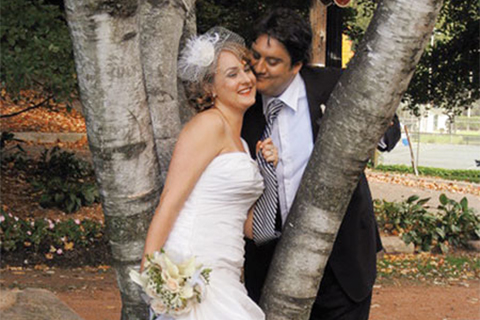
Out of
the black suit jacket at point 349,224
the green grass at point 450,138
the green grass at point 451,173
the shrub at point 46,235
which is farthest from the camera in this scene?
the green grass at point 450,138

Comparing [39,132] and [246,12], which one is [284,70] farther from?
[39,132]

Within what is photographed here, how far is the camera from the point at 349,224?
3342 mm

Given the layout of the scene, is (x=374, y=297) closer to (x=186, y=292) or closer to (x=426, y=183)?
(x=186, y=292)

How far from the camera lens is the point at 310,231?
8.98 feet

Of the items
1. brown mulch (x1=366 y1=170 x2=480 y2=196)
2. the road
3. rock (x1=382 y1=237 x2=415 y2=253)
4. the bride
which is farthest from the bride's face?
the road

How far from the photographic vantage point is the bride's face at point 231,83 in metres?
3.01

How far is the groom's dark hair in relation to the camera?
3195 mm

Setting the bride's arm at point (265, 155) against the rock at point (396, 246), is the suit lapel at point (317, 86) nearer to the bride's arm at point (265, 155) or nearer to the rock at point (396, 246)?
the bride's arm at point (265, 155)

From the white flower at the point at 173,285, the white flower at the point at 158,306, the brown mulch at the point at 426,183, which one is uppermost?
the white flower at the point at 173,285

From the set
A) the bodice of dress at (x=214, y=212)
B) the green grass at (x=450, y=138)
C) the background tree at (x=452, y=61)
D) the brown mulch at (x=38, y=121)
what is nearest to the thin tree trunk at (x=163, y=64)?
the bodice of dress at (x=214, y=212)

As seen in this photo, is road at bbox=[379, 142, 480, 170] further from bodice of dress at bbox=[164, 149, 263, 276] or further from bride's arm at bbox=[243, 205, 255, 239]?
bodice of dress at bbox=[164, 149, 263, 276]

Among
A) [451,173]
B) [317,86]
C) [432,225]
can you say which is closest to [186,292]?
[317,86]

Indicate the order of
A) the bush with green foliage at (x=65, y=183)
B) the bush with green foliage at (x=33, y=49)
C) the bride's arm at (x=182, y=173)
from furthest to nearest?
the bush with green foliage at (x=65, y=183) → the bush with green foliage at (x=33, y=49) → the bride's arm at (x=182, y=173)

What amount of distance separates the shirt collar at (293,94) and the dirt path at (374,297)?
3620mm
